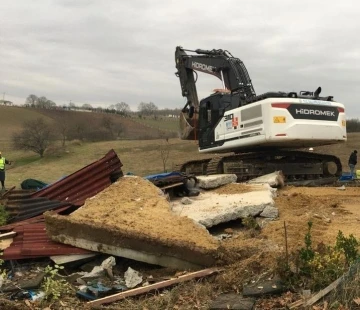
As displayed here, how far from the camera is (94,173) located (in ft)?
29.2

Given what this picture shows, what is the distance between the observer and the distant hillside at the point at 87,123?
6390 centimetres

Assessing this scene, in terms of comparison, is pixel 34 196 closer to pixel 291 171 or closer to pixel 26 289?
pixel 26 289

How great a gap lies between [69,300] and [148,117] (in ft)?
244

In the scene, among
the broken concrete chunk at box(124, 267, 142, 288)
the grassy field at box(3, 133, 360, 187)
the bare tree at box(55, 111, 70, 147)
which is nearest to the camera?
the broken concrete chunk at box(124, 267, 142, 288)

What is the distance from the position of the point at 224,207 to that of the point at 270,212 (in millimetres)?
781

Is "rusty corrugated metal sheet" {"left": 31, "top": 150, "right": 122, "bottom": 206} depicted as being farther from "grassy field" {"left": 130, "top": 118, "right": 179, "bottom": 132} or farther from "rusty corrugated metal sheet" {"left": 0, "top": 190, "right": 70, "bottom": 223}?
"grassy field" {"left": 130, "top": 118, "right": 179, "bottom": 132}

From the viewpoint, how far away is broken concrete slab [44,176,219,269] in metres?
5.77

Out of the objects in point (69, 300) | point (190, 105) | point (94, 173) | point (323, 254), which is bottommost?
point (69, 300)

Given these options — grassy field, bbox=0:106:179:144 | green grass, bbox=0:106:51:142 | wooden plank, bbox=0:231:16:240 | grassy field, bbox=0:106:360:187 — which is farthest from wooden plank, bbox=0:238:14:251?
grassy field, bbox=0:106:179:144

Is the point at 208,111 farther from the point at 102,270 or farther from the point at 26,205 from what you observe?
the point at 102,270

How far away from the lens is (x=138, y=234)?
595 centimetres

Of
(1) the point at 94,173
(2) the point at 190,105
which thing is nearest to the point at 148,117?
(2) the point at 190,105

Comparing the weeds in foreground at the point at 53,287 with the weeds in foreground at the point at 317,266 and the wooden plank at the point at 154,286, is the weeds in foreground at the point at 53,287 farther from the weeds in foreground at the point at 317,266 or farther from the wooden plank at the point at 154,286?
the weeds in foreground at the point at 317,266

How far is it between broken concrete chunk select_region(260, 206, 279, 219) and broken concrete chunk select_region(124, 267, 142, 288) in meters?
2.84
